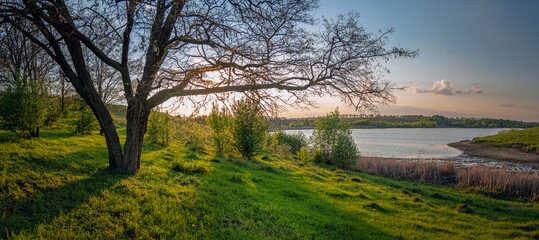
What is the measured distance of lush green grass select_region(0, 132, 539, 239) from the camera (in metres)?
4.19

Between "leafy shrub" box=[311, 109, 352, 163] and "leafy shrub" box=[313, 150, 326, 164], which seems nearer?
"leafy shrub" box=[313, 150, 326, 164]

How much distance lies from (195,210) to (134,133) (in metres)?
4.15

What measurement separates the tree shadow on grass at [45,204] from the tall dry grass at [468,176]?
2054 cm

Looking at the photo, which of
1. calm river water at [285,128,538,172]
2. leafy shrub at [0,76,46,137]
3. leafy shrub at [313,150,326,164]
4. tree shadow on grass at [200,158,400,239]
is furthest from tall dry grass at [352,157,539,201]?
leafy shrub at [0,76,46,137]

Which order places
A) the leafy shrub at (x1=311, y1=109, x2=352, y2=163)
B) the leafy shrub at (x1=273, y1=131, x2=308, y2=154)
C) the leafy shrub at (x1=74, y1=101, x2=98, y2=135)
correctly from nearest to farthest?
1. the leafy shrub at (x1=74, y1=101, x2=98, y2=135)
2. the leafy shrub at (x1=311, y1=109, x2=352, y2=163)
3. the leafy shrub at (x1=273, y1=131, x2=308, y2=154)

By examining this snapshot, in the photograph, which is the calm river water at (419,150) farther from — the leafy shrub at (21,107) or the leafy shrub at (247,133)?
the leafy shrub at (21,107)

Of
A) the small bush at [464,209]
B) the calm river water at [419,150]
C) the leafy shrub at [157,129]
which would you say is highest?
the leafy shrub at [157,129]

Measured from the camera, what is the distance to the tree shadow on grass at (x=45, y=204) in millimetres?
3695

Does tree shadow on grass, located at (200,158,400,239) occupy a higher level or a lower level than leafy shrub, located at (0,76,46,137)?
lower

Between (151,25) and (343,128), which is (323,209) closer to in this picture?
(151,25)

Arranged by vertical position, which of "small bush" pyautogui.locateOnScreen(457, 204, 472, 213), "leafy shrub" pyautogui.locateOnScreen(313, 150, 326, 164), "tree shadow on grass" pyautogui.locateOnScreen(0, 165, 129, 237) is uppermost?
"tree shadow on grass" pyautogui.locateOnScreen(0, 165, 129, 237)

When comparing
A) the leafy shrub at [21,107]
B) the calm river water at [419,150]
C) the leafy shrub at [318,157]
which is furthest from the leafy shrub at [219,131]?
the calm river water at [419,150]

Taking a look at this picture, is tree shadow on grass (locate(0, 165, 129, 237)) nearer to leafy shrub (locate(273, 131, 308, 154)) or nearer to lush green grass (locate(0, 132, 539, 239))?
lush green grass (locate(0, 132, 539, 239))

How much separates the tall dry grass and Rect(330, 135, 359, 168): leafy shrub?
0.94 m
